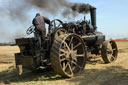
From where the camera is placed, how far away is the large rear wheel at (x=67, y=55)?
190 inches

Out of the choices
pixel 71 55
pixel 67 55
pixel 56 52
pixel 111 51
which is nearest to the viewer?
pixel 56 52

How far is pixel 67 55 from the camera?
540 centimetres

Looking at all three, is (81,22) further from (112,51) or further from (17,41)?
(17,41)

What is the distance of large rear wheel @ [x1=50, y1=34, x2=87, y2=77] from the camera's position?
15.8 ft

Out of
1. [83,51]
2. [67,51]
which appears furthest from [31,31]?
[83,51]

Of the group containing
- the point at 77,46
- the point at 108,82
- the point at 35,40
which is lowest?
the point at 108,82

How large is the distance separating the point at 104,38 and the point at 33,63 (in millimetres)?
5021

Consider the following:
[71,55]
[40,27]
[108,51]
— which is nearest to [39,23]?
[40,27]

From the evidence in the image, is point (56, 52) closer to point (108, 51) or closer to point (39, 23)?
point (39, 23)

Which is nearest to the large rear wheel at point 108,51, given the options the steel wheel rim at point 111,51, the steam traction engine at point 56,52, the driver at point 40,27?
the steel wheel rim at point 111,51

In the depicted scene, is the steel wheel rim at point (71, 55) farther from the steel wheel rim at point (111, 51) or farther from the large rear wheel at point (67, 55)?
the steel wheel rim at point (111, 51)

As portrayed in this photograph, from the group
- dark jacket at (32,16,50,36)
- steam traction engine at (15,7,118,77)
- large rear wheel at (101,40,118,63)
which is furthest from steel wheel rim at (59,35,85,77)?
large rear wheel at (101,40,118,63)

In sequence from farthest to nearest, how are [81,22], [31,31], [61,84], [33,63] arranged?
1. [81,22]
2. [31,31]
3. [33,63]
4. [61,84]

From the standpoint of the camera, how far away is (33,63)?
5.07 meters
